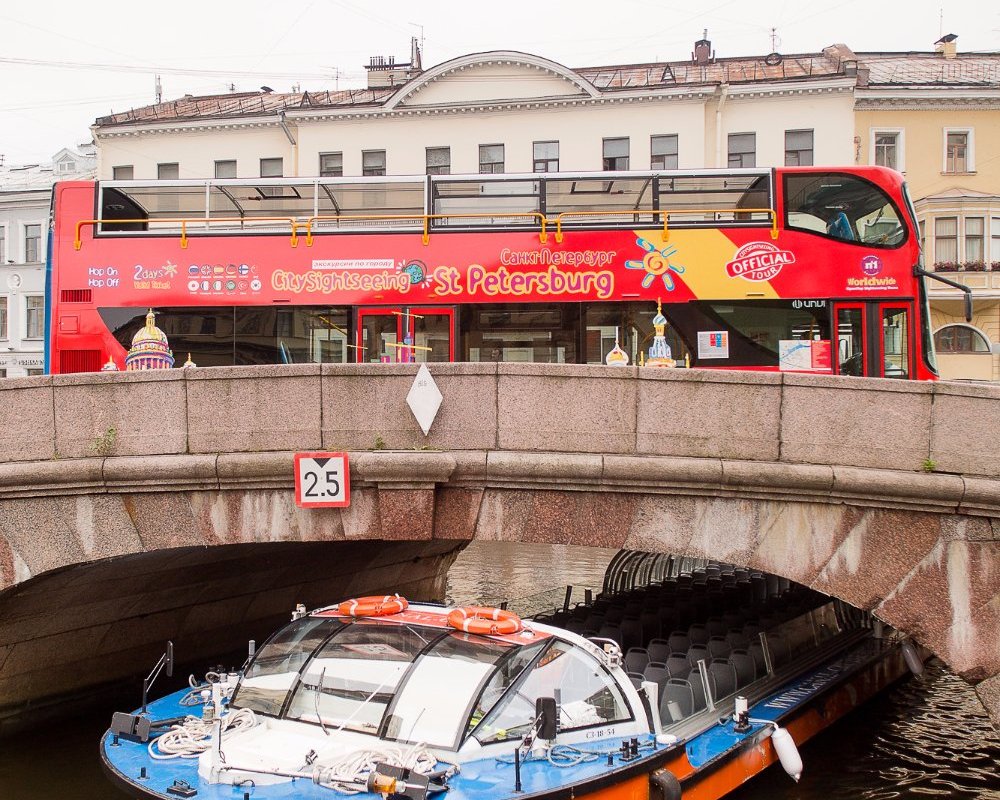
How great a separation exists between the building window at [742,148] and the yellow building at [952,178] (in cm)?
373

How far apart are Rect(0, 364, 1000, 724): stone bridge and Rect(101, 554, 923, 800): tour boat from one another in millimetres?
1184

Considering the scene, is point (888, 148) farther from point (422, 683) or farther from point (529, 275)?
point (422, 683)

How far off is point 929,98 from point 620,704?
32670 mm

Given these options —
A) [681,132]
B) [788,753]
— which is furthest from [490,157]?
[788,753]

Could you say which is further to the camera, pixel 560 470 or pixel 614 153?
pixel 614 153

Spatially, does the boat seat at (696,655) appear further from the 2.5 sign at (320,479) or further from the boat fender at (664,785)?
the 2.5 sign at (320,479)

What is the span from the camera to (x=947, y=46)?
41.4 metres

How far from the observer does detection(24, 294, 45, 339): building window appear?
41.5 meters

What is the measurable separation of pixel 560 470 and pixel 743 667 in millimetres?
4186

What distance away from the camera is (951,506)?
8992 mm

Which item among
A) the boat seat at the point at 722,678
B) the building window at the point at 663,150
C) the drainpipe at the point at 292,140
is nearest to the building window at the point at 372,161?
the drainpipe at the point at 292,140

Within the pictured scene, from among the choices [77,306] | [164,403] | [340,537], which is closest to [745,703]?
[340,537]

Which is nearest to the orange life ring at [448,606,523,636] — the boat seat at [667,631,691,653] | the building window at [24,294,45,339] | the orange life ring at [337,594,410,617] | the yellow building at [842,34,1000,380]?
the orange life ring at [337,594,410,617]

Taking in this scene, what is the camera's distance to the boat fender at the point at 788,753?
32.1 feet
